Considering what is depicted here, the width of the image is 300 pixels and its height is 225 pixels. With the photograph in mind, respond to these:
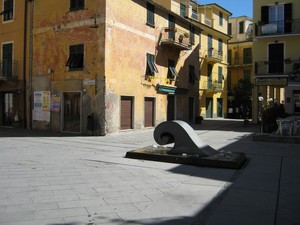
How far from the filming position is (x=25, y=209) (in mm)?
5508

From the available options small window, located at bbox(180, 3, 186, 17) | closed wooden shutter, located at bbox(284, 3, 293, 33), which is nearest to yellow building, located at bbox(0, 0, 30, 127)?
small window, located at bbox(180, 3, 186, 17)

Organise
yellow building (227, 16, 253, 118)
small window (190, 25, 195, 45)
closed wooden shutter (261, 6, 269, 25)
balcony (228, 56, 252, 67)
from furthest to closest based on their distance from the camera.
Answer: balcony (228, 56, 252, 67) < yellow building (227, 16, 253, 118) < small window (190, 25, 195, 45) < closed wooden shutter (261, 6, 269, 25)

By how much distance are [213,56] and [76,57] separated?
865 inches

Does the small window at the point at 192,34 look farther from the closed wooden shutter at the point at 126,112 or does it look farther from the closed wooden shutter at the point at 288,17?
the closed wooden shutter at the point at 126,112

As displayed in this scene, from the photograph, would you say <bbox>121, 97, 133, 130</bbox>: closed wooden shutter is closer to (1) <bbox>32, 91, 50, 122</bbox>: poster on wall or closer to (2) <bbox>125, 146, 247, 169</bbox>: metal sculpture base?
(1) <bbox>32, 91, 50, 122</bbox>: poster on wall

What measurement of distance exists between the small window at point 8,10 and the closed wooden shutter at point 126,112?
10099 mm

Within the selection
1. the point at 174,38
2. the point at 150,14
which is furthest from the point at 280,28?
the point at 150,14

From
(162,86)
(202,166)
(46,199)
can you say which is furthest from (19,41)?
(46,199)

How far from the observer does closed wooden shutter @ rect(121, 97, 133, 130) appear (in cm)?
2125

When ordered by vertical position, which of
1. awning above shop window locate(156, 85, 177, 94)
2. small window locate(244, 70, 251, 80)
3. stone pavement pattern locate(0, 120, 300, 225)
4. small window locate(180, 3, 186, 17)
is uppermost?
small window locate(180, 3, 186, 17)

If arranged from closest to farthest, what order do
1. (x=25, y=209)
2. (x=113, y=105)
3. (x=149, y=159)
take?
1. (x=25, y=209)
2. (x=149, y=159)
3. (x=113, y=105)

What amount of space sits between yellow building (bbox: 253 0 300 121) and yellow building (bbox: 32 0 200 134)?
311 inches

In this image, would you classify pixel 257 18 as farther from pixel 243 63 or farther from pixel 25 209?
pixel 25 209

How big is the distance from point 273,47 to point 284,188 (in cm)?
2401
